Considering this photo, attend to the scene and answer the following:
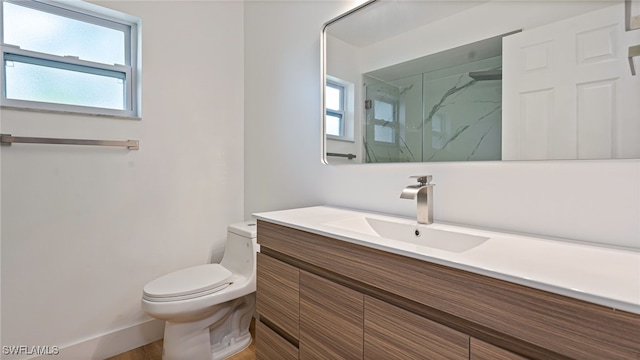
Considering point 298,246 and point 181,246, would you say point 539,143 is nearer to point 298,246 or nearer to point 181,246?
point 298,246

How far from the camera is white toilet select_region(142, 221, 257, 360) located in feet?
4.61

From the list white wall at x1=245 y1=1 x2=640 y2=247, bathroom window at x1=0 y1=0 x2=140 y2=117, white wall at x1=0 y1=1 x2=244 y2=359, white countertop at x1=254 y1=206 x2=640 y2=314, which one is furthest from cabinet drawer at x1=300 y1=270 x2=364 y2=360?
bathroom window at x1=0 y1=0 x2=140 y2=117

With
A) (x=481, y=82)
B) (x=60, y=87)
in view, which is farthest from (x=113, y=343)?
(x=481, y=82)

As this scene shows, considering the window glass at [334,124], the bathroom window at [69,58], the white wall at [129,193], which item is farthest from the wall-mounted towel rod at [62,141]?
the window glass at [334,124]

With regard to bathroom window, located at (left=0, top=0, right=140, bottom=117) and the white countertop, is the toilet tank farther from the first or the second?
bathroom window, located at (left=0, top=0, right=140, bottom=117)

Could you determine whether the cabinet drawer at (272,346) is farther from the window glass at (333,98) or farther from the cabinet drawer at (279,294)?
the window glass at (333,98)

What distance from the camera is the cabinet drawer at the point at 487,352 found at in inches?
22.3

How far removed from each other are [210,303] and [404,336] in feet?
3.50

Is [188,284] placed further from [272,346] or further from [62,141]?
[62,141]

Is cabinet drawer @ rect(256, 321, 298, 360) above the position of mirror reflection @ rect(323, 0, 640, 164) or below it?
below

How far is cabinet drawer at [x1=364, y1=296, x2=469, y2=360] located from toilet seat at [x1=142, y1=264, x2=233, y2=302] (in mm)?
953

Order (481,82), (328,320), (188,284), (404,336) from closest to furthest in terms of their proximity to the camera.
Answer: (404,336) → (328,320) → (481,82) → (188,284)

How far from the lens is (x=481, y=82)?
1049 mm

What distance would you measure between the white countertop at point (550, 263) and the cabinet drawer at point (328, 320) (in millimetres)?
173
